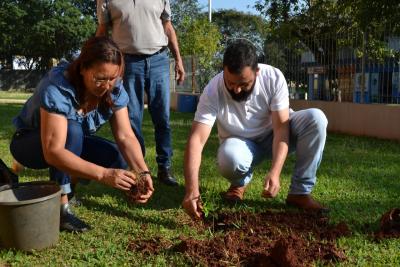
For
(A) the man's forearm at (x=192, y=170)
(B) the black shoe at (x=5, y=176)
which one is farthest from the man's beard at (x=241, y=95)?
(B) the black shoe at (x=5, y=176)

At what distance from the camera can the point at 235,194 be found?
144 inches

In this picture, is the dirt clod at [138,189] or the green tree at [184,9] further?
the green tree at [184,9]

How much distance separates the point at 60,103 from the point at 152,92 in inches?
60.8

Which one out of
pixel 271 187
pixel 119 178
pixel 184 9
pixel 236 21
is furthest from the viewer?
pixel 236 21

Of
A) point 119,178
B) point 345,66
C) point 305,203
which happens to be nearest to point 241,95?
point 305,203

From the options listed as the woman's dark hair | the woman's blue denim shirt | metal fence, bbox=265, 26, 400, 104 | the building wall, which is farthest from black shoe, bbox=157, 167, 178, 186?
metal fence, bbox=265, 26, 400, 104

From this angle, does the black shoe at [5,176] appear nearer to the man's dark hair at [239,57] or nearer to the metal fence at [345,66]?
the man's dark hair at [239,57]

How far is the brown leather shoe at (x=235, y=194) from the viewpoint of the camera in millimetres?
3643

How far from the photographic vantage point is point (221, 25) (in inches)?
2347

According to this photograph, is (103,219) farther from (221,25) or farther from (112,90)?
(221,25)

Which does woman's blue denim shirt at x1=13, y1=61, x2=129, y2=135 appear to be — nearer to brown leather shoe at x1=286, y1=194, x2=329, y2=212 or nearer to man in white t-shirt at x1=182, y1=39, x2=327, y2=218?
man in white t-shirt at x1=182, y1=39, x2=327, y2=218

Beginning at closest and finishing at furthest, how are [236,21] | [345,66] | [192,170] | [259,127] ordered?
1. [192,170]
2. [259,127]
3. [345,66]
4. [236,21]

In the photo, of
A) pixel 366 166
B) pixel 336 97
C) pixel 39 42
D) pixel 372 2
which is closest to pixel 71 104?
pixel 366 166

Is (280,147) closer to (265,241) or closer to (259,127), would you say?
(259,127)
